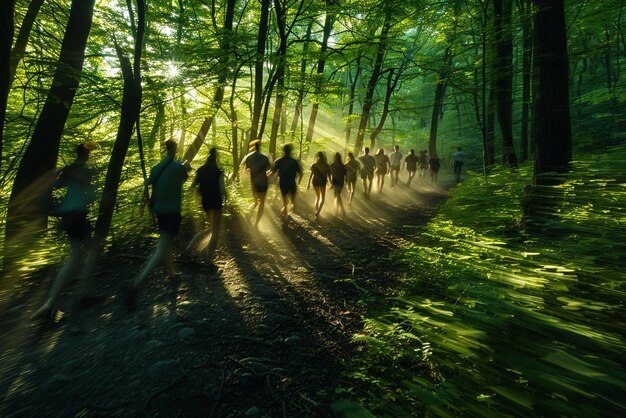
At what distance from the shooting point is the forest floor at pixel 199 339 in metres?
2.29

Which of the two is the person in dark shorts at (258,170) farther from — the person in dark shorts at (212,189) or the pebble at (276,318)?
the pebble at (276,318)

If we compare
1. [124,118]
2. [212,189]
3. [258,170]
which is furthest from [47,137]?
[258,170]

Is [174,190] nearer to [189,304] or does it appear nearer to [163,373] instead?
[189,304]

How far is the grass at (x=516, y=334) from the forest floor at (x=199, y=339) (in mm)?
466

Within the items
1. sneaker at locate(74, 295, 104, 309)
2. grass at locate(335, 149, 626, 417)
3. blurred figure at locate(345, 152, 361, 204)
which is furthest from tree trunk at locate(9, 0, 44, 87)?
grass at locate(335, 149, 626, 417)

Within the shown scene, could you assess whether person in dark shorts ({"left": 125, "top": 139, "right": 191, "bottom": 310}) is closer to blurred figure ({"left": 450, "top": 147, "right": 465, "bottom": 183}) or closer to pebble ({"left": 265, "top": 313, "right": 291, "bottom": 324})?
pebble ({"left": 265, "top": 313, "right": 291, "bottom": 324})

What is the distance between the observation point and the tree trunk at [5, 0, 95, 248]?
19.3ft

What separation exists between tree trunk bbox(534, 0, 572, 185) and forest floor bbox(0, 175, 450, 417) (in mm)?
3013

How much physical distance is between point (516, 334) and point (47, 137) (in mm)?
8254

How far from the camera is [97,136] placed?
984cm

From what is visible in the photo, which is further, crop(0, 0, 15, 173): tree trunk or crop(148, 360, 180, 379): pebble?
crop(0, 0, 15, 173): tree trunk

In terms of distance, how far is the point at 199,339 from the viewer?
301cm

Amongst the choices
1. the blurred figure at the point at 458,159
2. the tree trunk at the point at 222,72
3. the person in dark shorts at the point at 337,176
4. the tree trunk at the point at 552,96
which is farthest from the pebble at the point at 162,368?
the blurred figure at the point at 458,159

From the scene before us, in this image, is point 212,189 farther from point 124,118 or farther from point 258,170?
point 124,118
